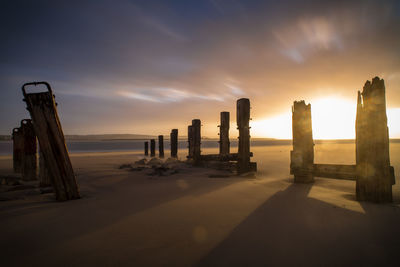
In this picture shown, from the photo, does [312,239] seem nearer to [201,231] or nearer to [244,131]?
[201,231]

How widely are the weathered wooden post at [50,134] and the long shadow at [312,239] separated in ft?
12.1

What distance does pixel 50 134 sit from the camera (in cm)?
423

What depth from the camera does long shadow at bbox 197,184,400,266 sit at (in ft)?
7.16

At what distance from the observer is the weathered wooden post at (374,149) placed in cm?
403

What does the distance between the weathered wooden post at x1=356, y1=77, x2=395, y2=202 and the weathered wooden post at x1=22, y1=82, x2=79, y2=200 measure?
6.22 m

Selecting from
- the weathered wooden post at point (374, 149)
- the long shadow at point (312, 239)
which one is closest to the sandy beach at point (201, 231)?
the long shadow at point (312, 239)

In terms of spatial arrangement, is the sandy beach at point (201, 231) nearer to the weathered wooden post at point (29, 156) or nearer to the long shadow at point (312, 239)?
the long shadow at point (312, 239)

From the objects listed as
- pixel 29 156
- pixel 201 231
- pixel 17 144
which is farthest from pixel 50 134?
pixel 17 144

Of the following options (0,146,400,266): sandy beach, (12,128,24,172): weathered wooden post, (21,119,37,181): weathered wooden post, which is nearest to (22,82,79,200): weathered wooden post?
(0,146,400,266): sandy beach

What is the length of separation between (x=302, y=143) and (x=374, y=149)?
2.18 metres

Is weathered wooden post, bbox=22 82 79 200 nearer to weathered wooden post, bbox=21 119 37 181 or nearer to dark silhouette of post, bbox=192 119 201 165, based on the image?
weathered wooden post, bbox=21 119 37 181

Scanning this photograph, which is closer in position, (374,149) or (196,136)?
(374,149)

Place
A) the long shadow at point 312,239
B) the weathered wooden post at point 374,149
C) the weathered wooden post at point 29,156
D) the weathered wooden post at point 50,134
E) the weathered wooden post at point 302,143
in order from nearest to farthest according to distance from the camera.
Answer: the long shadow at point 312,239
the weathered wooden post at point 374,149
the weathered wooden post at point 50,134
the weathered wooden post at point 302,143
the weathered wooden post at point 29,156

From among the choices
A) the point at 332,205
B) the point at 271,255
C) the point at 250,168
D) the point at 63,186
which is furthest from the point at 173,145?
the point at 271,255
